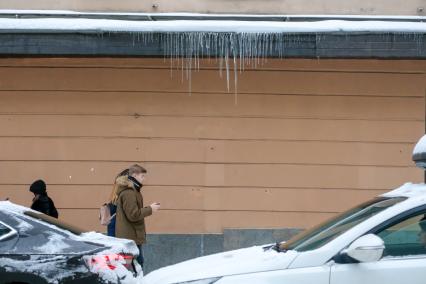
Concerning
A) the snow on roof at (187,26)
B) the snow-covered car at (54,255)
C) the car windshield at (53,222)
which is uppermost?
the snow on roof at (187,26)

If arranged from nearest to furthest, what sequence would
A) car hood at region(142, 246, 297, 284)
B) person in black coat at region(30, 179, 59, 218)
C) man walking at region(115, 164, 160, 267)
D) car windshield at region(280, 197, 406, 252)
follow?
car hood at region(142, 246, 297, 284), car windshield at region(280, 197, 406, 252), man walking at region(115, 164, 160, 267), person in black coat at region(30, 179, 59, 218)

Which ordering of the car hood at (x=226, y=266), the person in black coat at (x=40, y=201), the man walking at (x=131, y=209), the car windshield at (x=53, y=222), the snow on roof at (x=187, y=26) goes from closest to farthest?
the car hood at (x=226, y=266), the car windshield at (x=53, y=222), the man walking at (x=131, y=209), the person in black coat at (x=40, y=201), the snow on roof at (x=187, y=26)

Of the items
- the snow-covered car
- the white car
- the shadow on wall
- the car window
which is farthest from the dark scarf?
the car window

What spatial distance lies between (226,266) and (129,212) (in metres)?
3.59

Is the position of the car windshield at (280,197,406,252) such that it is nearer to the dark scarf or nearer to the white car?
the white car

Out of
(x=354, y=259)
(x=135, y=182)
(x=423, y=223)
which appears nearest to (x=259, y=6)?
(x=135, y=182)

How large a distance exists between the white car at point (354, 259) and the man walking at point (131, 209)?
3.31 metres

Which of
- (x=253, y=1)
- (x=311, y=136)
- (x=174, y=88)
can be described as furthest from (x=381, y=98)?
(x=174, y=88)

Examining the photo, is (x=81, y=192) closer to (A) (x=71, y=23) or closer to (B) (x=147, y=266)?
(B) (x=147, y=266)

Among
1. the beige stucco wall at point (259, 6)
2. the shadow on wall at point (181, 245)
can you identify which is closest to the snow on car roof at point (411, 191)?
the shadow on wall at point (181, 245)

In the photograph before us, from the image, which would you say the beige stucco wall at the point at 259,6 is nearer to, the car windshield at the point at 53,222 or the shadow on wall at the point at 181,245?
the shadow on wall at the point at 181,245

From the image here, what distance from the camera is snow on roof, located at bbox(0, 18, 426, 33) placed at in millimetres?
9539

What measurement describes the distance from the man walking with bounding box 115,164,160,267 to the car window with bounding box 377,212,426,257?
13.3 ft

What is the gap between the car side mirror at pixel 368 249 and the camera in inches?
178
